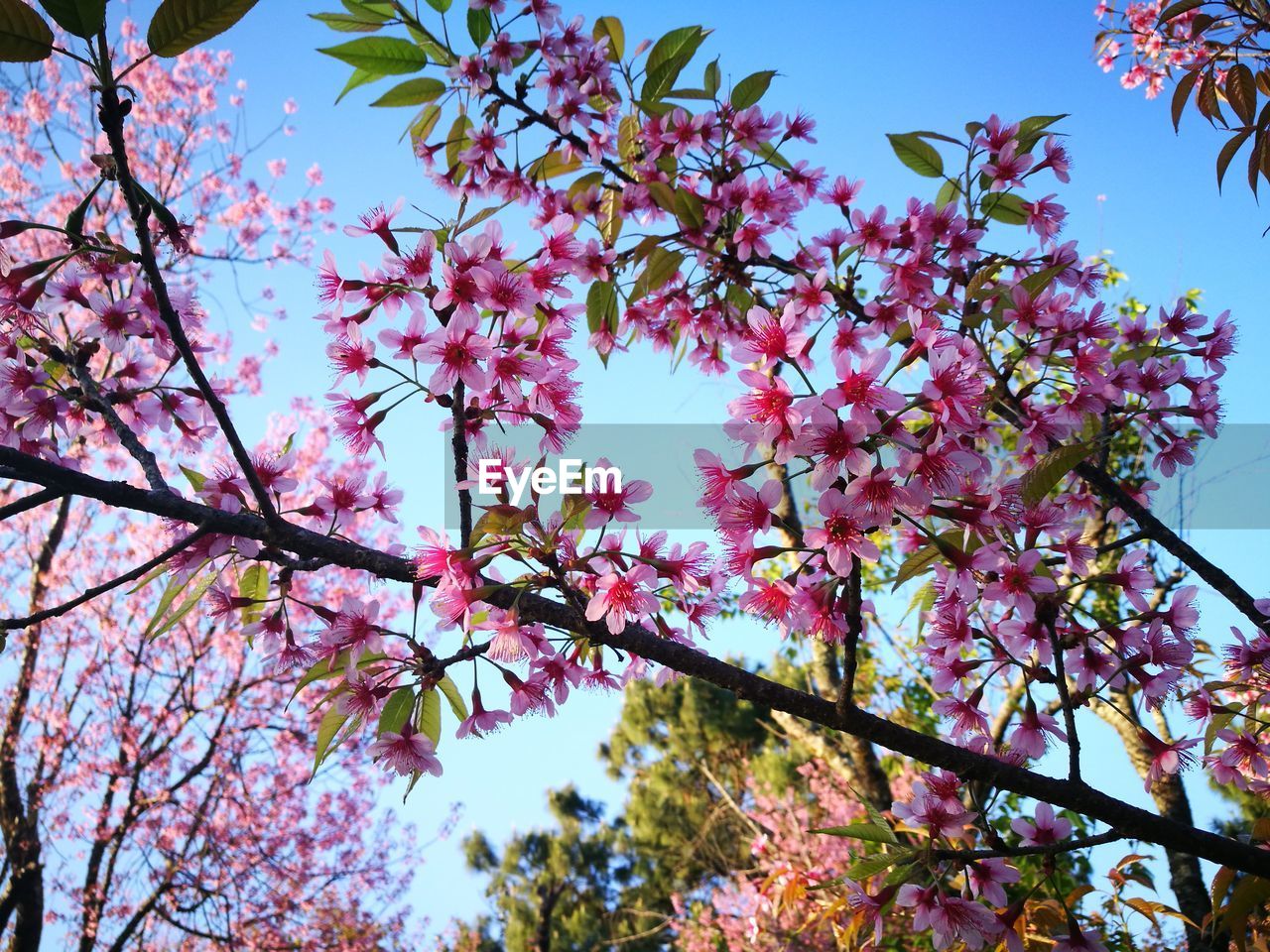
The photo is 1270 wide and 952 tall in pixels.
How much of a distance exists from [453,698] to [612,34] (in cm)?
162

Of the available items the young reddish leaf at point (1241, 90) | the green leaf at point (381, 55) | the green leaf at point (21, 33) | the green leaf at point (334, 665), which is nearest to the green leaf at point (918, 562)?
the green leaf at point (334, 665)

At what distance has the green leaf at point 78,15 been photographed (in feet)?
2.81

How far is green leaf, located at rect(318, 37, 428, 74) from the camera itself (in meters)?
1.74

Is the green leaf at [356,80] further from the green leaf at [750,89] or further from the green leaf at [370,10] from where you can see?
the green leaf at [750,89]

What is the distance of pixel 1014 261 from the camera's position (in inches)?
70.9

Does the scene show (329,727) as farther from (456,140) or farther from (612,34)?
(612,34)

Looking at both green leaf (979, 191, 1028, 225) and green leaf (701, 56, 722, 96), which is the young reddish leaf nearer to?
Answer: green leaf (979, 191, 1028, 225)

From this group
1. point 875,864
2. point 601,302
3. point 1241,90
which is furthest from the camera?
point 601,302

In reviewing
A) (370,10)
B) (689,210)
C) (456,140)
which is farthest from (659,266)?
(370,10)

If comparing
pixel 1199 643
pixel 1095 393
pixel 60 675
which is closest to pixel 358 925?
pixel 60 675

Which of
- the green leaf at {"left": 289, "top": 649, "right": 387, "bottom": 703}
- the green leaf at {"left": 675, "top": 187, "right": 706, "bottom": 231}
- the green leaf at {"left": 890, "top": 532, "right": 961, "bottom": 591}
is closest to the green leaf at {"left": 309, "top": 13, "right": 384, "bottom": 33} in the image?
the green leaf at {"left": 675, "top": 187, "right": 706, "bottom": 231}

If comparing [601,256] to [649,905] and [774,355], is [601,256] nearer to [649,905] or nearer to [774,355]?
[774,355]

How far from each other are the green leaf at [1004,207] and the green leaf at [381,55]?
130 cm

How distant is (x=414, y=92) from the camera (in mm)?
1867
